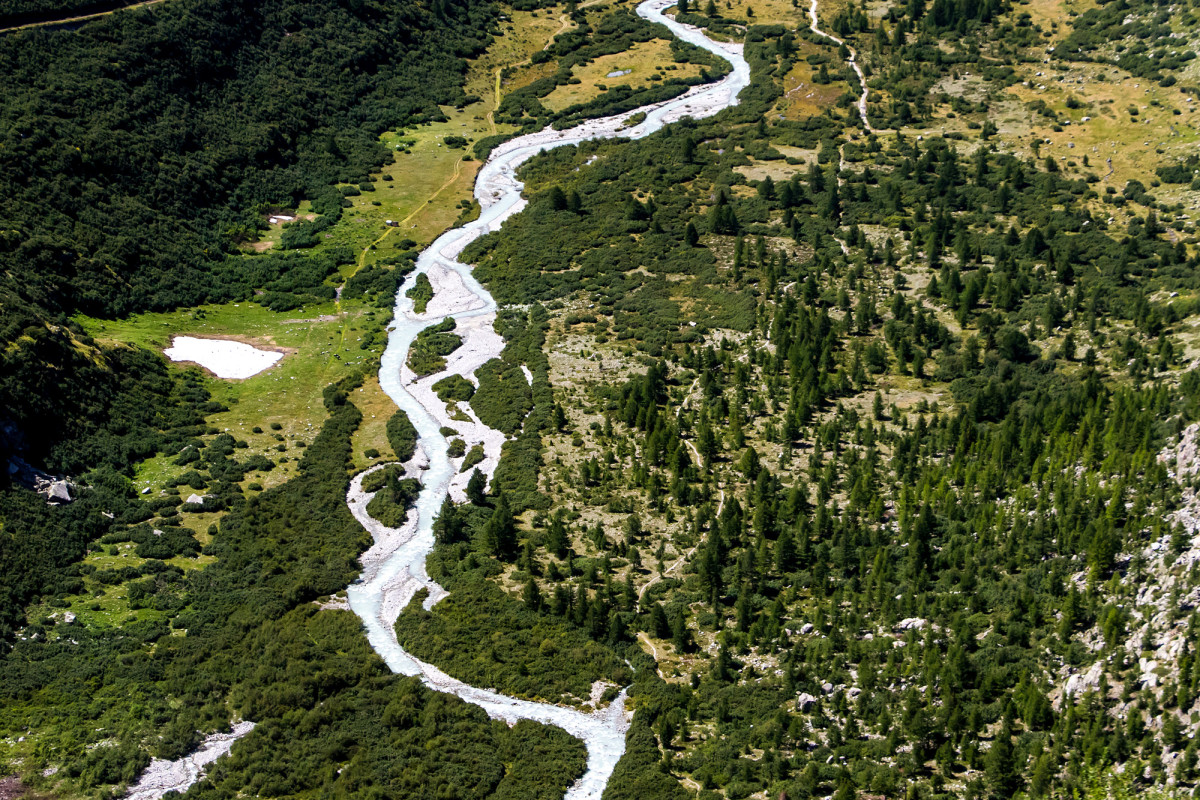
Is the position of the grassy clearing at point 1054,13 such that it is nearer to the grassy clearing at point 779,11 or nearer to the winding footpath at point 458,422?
the grassy clearing at point 779,11

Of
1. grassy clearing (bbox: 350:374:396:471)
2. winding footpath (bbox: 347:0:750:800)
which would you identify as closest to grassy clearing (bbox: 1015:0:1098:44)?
winding footpath (bbox: 347:0:750:800)

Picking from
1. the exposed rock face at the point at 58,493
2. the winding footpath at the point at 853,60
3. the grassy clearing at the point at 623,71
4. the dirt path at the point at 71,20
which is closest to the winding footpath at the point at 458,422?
the grassy clearing at the point at 623,71

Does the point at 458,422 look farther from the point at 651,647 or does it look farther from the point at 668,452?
the point at 651,647

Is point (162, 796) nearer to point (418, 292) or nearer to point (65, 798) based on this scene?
point (65, 798)

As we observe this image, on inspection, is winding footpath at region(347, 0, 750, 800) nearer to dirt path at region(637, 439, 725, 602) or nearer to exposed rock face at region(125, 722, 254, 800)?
dirt path at region(637, 439, 725, 602)

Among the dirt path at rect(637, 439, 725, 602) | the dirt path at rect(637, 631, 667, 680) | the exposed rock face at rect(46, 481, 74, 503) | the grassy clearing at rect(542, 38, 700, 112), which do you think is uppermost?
the grassy clearing at rect(542, 38, 700, 112)

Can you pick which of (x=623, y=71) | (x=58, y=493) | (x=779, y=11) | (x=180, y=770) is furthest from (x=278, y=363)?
(x=779, y=11)
